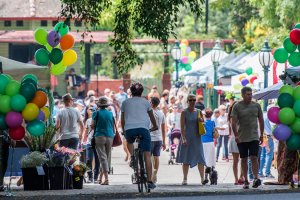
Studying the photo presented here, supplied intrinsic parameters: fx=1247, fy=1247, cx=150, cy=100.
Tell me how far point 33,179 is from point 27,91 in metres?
2.12

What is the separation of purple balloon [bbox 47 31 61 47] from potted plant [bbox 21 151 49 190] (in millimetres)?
2796

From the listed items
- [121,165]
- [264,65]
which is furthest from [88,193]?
[264,65]

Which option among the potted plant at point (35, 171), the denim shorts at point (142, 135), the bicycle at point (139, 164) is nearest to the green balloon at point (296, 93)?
the denim shorts at point (142, 135)

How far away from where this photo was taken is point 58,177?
20.9 metres

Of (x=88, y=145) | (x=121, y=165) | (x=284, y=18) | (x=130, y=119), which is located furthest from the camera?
(x=284, y=18)

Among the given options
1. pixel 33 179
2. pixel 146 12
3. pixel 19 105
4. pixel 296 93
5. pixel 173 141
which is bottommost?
pixel 173 141

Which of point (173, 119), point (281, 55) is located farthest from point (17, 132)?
point (173, 119)

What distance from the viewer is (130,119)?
19422 mm

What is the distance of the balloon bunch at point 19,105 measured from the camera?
19031mm

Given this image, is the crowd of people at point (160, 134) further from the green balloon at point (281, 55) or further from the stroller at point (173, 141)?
the stroller at point (173, 141)

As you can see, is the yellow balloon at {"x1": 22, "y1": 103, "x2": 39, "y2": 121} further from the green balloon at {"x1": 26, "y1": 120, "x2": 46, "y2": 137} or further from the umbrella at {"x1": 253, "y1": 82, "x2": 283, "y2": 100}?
the umbrella at {"x1": 253, "y1": 82, "x2": 283, "y2": 100}

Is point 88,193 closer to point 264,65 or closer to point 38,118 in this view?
point 38,118

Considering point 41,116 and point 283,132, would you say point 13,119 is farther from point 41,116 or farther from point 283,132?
point 283,132

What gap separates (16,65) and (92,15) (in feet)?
6.27
